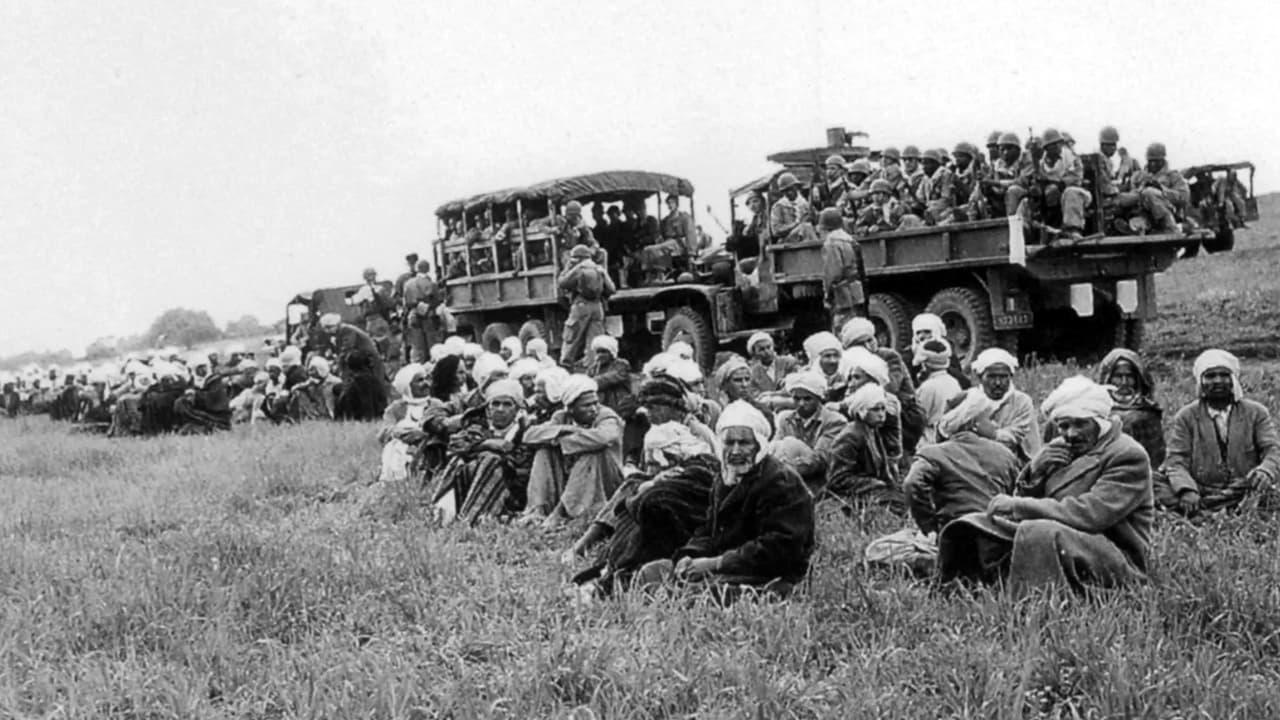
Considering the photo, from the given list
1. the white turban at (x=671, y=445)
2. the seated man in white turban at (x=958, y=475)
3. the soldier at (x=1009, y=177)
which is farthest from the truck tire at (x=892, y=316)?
the seated man in white turban at (x=958, y=475)

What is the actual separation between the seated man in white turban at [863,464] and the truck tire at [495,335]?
1063 cm

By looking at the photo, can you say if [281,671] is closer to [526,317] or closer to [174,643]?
[174,643]

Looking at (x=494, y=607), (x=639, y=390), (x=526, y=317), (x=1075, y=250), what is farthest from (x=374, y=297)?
(x=494, y=607)

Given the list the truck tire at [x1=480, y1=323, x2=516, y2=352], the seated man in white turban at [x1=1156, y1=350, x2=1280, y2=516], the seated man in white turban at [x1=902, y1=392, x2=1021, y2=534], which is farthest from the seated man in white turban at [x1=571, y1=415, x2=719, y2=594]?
the truck tire at [x1=480, y1=323, x2=516, y2=352]

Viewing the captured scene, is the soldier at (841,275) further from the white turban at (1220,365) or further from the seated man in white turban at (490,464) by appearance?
the white turban at (1220,365)

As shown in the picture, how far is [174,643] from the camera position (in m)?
5.28

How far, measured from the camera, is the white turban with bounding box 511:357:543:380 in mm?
9641

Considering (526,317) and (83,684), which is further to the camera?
(526,317)

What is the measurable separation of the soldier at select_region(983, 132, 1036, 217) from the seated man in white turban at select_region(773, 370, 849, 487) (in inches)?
186

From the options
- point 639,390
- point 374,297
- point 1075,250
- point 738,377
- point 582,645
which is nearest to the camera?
point 582,645

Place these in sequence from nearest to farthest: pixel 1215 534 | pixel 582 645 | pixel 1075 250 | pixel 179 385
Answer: pixel 582 645 < pixel 1215 534 < pixel 1075 250 < pixel 179 385

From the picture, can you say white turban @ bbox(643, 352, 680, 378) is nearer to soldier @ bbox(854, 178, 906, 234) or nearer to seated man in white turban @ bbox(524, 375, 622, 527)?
seated man in white turban @ bbox(524, 375, 622, 527)

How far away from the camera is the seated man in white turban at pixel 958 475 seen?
5844 mm

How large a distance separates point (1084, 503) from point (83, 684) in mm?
3729
